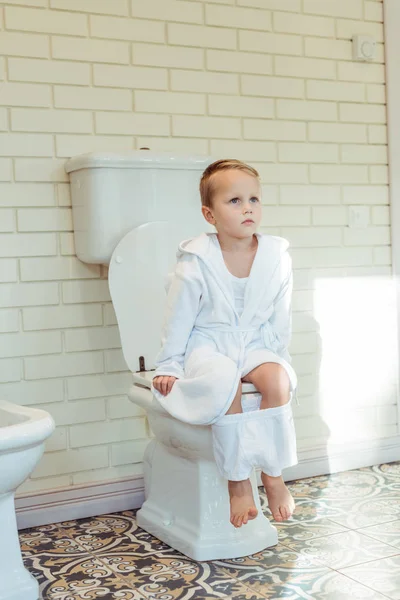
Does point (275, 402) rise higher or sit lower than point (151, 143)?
lower

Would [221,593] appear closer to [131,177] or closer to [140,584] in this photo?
[140,584]

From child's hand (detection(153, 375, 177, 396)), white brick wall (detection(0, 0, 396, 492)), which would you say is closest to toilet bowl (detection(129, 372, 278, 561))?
child's hand (detection(153, 375, 177, 396))

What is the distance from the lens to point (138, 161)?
9.18 ft

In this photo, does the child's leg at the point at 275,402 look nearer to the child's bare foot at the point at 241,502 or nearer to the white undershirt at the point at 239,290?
the child's bare foot at the point at 241,502

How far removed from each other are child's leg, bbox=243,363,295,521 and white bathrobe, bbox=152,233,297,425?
5 cm

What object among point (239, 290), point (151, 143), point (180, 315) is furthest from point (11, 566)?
point (151, 143)

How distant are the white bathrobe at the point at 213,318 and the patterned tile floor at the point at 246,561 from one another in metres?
0.46

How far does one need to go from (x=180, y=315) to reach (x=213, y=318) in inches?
3.8

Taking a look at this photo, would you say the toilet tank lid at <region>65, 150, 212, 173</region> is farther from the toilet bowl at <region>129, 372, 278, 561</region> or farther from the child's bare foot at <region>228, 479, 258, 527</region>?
the child's bare foot at <region>228, 479, 258, 527</region>

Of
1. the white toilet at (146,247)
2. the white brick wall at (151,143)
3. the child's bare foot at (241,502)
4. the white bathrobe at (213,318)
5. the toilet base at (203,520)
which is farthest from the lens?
the white brick wall at (151,143)

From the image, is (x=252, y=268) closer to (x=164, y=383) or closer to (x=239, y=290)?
(x=239, y=290)

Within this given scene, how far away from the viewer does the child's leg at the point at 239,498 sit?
7.47 feet

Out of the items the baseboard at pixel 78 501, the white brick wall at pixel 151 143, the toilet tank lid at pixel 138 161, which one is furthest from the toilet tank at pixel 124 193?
the baseboard at pixel 78 501

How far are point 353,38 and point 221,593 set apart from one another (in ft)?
7.54
